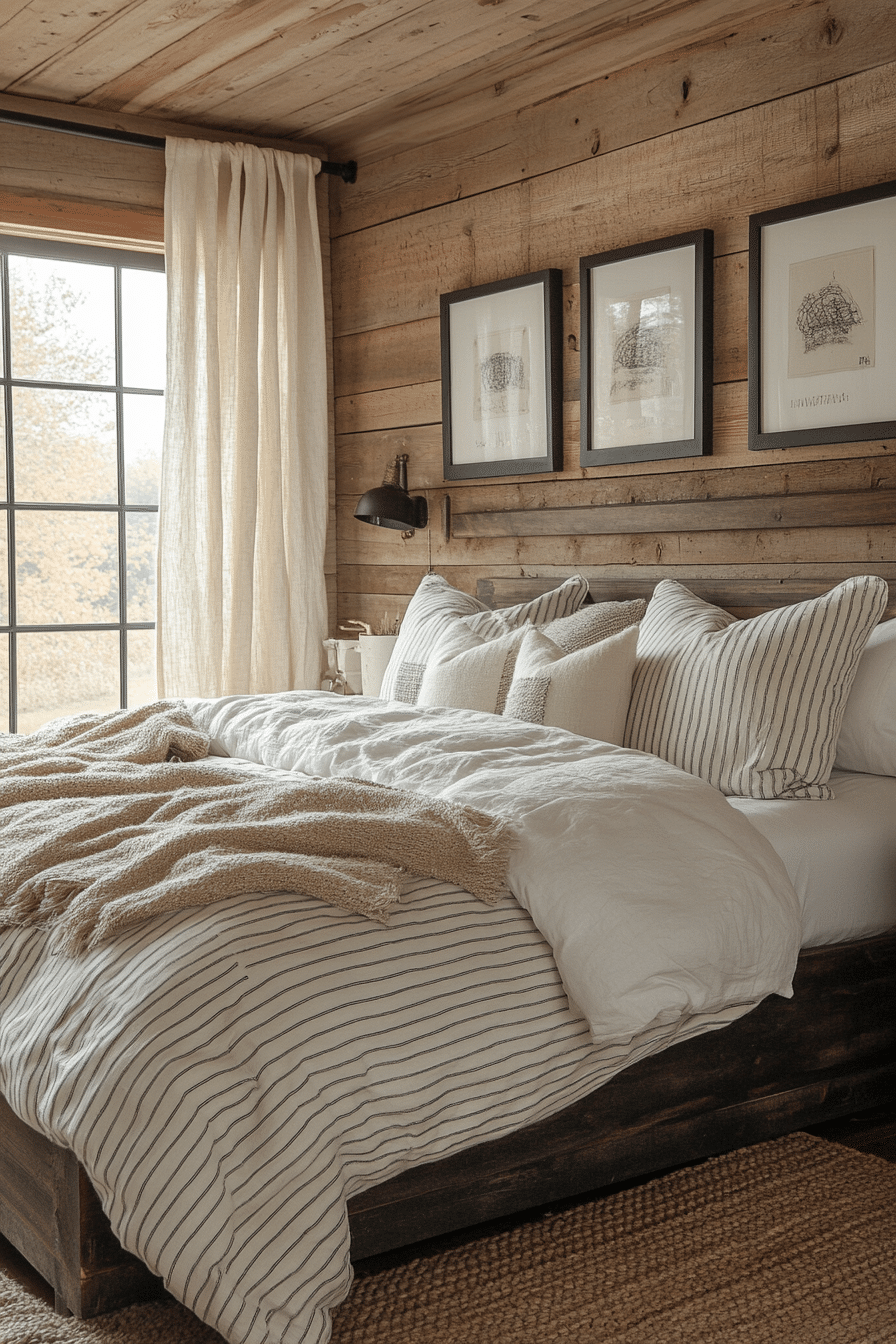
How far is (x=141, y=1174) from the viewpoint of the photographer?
155cm

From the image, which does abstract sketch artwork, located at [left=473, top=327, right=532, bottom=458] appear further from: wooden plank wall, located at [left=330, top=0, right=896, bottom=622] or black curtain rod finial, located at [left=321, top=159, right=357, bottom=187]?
black curtain rod finial, located at [left=321, top=159, right=357, bottom=187]

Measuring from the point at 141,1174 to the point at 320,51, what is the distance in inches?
123

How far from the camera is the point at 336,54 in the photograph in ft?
12.0

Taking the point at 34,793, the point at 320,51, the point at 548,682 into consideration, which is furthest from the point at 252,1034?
the point at 320,51

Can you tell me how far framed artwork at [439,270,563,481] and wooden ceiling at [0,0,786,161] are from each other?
56 cm

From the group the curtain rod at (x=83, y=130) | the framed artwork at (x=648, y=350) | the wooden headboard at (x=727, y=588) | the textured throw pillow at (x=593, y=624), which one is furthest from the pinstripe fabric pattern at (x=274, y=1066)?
the curtain rod at (x=83, y=130)

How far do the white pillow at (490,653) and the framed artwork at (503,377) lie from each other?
0.66m

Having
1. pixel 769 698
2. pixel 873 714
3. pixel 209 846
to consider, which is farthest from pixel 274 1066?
pixel 873 714

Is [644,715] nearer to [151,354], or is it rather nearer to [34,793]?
[34,793]

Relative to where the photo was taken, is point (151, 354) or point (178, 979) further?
point (151, 354)

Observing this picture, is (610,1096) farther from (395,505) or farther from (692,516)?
(395,505)

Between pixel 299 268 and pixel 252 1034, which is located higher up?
pixel 299 268

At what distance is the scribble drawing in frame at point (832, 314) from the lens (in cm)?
289

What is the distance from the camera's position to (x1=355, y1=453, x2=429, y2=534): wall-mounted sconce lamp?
4.07m
